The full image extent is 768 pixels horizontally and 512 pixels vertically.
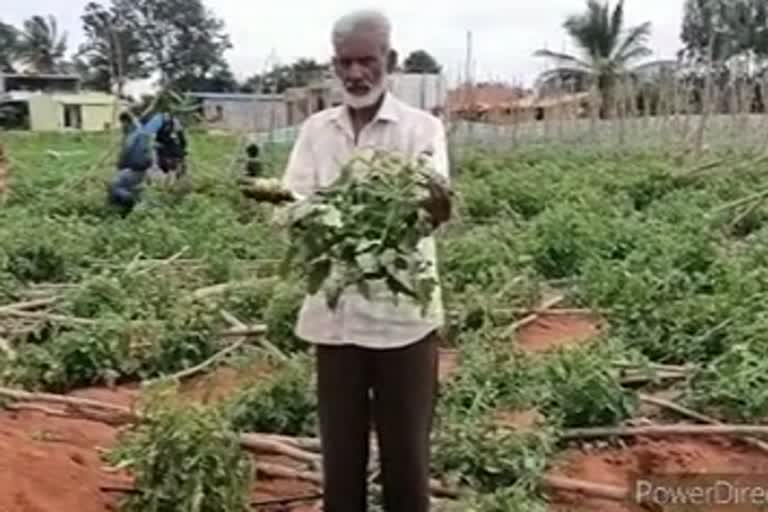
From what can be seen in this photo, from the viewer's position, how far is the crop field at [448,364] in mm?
4209

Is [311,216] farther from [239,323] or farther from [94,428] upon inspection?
[239,323]

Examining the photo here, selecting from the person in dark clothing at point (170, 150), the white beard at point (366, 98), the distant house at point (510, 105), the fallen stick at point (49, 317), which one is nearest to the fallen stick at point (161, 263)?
the fallen stick at point (49, 317)

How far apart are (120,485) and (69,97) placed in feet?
144

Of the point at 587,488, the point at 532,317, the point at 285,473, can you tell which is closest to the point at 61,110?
the point at 532,317

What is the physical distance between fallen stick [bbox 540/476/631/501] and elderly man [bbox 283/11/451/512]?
1.11 metres

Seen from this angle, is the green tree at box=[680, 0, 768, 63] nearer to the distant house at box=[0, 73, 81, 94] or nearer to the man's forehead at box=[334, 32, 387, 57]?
the distant house at box=[0, 73, 81, 94]

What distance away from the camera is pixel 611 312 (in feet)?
23.0

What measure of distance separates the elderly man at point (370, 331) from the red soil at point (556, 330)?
3.31m

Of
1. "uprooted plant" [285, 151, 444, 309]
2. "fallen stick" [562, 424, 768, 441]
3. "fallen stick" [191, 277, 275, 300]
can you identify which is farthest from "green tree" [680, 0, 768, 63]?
"uprooted plant" [285, 151, 444, 309]

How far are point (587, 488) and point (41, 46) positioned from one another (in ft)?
184

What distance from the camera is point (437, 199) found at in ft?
9.90

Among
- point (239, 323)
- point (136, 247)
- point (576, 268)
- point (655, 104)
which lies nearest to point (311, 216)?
point (239, 323)

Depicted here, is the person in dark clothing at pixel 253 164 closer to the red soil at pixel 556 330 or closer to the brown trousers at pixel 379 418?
the red soil at pixel 556 330

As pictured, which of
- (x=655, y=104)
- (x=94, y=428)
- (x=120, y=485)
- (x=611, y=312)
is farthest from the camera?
(x=655, y=104)
